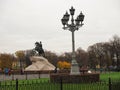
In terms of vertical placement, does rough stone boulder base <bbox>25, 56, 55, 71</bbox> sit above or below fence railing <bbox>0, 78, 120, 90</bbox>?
above

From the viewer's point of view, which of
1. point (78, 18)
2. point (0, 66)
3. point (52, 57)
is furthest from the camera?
point (52, 57)

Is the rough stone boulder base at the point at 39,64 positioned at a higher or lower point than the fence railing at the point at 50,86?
higher

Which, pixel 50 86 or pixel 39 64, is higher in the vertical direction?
pixel 39 64

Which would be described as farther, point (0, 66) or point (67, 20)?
point (0, 66)

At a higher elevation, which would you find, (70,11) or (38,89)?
(70,11)

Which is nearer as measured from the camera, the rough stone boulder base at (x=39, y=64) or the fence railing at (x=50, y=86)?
the fence railing at (x=50, y=86)

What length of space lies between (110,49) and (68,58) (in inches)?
1607

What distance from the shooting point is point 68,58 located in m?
124

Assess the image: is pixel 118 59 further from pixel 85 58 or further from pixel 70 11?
pixel 70 11

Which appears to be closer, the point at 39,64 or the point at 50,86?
the point at 50,86

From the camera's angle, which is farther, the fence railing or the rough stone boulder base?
the rough stone boulder base

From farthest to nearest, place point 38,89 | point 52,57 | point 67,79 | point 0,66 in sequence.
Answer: point 52,57
point 0,66
point 67,79
point 38,89

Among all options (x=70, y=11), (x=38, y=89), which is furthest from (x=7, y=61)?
(x=38, y=89)

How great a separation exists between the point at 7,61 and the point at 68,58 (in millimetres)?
36089
